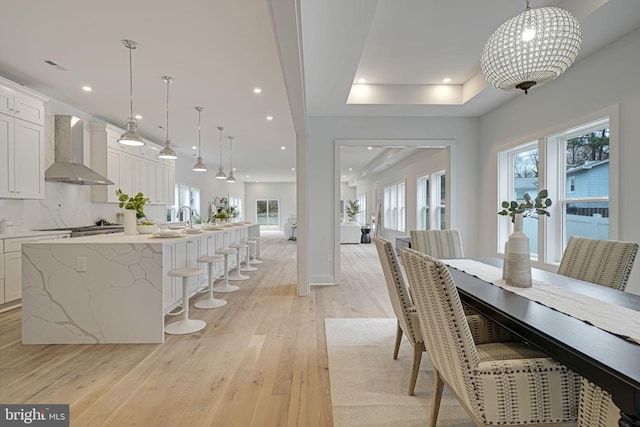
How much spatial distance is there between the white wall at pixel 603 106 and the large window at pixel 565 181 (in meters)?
0.16

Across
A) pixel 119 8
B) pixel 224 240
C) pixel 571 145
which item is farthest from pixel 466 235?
pixel 119 8

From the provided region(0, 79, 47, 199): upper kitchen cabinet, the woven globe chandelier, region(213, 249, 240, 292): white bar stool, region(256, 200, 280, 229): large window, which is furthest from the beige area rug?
region(256, 200, 280, 229): large window

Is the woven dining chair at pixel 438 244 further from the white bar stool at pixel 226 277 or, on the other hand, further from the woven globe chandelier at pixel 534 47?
the white bar stool at pixel 226 277

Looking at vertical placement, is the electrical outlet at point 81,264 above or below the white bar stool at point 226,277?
above

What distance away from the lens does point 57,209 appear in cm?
494

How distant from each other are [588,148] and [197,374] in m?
4.26

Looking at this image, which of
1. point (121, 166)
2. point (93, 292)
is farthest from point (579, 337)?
point (121, 166)

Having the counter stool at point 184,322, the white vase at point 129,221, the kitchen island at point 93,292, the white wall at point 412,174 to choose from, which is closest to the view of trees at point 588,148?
the white wall at point 412,174

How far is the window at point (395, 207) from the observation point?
32.7ft

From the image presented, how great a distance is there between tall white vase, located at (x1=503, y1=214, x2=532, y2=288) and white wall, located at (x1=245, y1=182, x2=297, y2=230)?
15.3 meters

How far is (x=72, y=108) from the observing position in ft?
16.8

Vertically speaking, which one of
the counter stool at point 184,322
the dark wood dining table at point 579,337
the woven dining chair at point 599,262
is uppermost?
the woven dining chair at point 599,262

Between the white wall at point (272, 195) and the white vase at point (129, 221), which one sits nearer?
the white vase at point (129, 221)

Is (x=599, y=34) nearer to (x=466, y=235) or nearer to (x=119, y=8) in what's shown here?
(x=466, y=235)
